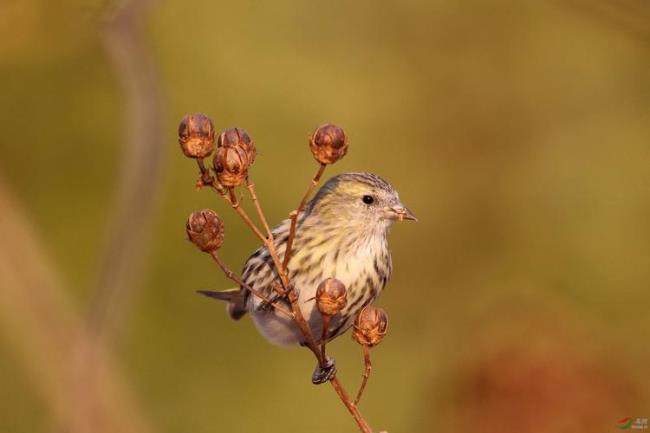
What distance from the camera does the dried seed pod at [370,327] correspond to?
2438 mm

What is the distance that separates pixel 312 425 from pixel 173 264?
44.0 inches

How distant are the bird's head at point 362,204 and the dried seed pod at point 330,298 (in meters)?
1.32

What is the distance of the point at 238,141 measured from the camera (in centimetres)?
Result: 235

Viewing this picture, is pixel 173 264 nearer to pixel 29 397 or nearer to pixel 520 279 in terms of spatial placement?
pixel 29 397

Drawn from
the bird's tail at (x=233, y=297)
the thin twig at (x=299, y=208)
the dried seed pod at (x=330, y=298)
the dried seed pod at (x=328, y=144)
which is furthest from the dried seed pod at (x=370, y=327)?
the bird's tail at (x=233, y=297)

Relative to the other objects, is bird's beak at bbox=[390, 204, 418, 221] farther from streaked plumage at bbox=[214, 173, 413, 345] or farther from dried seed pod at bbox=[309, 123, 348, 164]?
dried seed pod at bbox=[309, 123, 348, 164]

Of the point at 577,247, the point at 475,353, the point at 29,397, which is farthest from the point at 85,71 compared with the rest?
the point at 577,247

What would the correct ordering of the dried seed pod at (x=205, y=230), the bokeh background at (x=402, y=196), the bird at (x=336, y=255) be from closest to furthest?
the dried seed pod at (x=205, y=230)
the bird at (x=336, y=255)
the bokeh background at (x=402, y=196)

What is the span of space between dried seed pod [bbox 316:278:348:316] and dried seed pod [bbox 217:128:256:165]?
14.5 inches

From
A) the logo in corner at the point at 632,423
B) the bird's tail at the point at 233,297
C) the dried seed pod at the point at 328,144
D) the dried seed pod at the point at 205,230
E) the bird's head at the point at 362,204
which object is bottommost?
the logo in corner at the point at 632,423

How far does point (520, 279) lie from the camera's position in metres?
5.37

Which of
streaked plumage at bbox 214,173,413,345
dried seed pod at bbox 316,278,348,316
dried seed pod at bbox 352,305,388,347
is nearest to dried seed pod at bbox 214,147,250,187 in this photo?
dried seed pod at bbox 316,278,348,316

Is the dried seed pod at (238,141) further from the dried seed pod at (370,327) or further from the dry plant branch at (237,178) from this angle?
the dried seed pod at (370,327)

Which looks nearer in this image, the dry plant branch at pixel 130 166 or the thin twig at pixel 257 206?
the dry plant branch at pixel 130 166
